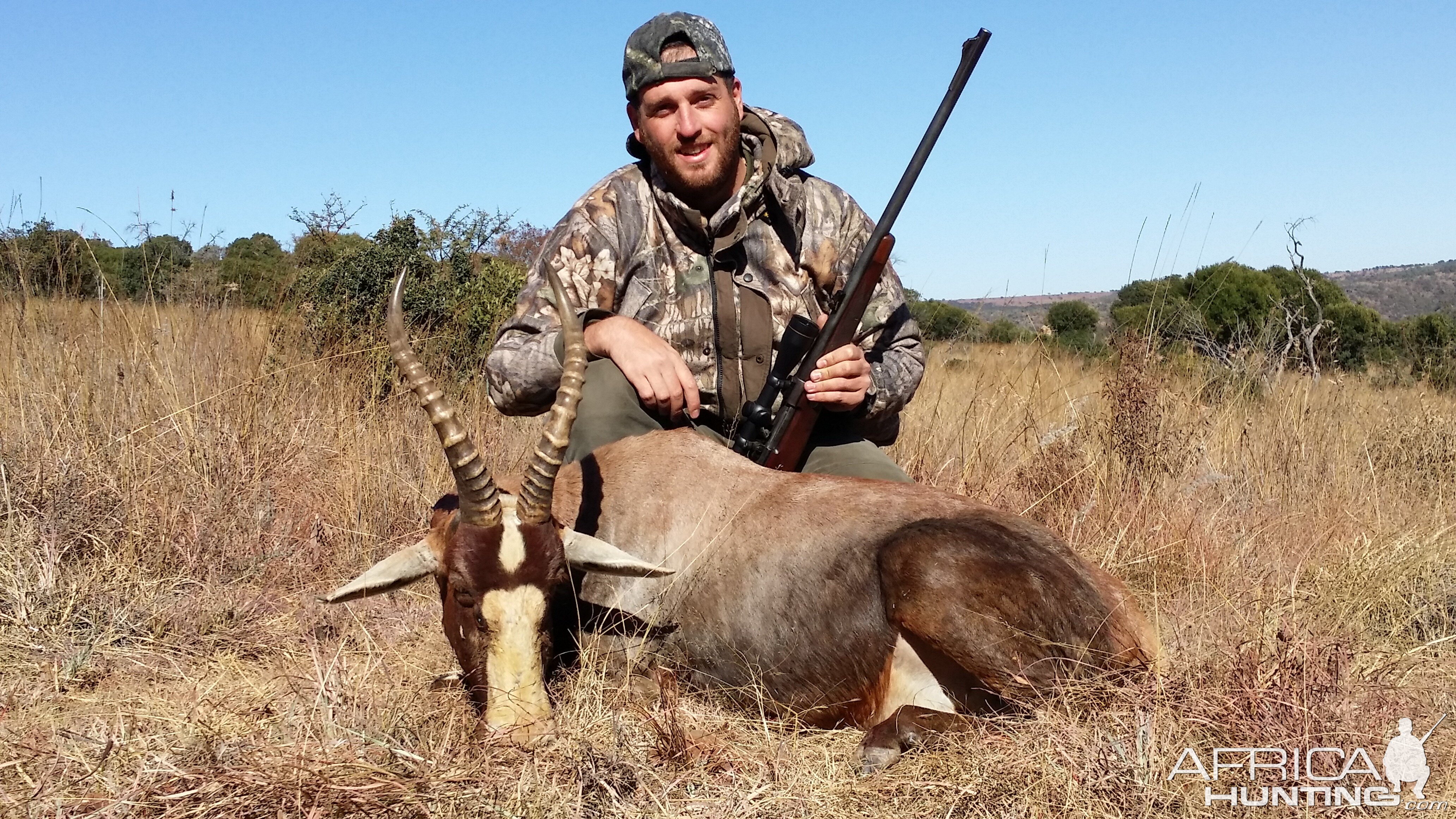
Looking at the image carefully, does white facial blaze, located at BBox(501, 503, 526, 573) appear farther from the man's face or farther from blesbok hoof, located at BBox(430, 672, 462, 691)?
the man's face

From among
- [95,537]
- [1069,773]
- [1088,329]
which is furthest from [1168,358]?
→ [1088,329]

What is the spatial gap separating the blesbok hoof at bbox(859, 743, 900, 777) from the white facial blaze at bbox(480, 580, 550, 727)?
0.97 metres

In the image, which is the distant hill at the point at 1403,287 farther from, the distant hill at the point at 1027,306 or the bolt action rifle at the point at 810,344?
the bolt action rifle at the point at 810,344

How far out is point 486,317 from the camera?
26.4ft

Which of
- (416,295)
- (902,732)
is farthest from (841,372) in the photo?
(416,295)

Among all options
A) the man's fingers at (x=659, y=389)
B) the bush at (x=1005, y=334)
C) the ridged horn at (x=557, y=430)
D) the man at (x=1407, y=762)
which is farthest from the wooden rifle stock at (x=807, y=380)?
the bush at (x=1005, y=334)

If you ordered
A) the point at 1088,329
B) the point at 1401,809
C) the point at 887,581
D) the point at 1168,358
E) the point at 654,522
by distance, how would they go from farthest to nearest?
1. the point at 1088,329
2. the point at 1168,358
3. the point at 654,522
4. the point at 887,581
5. the point at 1401,809

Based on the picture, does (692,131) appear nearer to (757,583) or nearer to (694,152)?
(694,152)

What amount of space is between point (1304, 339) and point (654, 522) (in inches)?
287

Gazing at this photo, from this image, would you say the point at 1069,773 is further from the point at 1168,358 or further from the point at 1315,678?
the point at 1168,358

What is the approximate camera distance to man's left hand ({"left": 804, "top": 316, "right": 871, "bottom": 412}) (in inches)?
170

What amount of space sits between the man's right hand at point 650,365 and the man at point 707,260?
305mm

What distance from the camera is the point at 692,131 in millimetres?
4711

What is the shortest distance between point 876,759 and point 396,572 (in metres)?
1.63
